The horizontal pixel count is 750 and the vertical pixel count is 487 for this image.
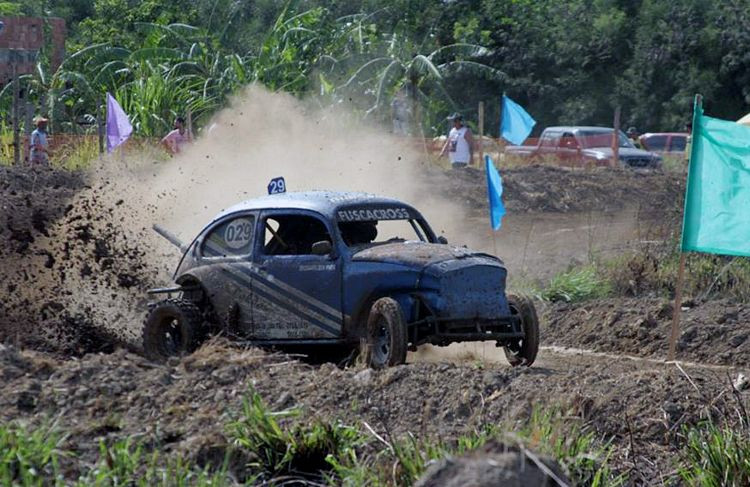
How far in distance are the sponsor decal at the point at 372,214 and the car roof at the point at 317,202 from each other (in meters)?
0.06

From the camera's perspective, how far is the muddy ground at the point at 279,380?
7375mm

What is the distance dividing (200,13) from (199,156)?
89.5ft

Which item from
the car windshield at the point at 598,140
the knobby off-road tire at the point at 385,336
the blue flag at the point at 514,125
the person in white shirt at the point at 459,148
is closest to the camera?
the knobby off-road tire at the point at 385,336

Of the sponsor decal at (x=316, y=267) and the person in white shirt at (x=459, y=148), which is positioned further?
the person in white shirt at (x=459, y=148)

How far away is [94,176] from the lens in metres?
22.7

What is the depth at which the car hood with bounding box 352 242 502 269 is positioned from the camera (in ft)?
35.8

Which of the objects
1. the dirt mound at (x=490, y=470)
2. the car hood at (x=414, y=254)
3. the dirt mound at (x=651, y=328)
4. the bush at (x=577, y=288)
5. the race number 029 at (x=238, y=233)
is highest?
the race number 029 at (x=238, y=233)

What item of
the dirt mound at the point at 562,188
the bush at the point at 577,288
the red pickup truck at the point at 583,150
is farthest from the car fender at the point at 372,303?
the red pickup truck at the point at 583,150

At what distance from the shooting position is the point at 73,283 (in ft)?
45.5

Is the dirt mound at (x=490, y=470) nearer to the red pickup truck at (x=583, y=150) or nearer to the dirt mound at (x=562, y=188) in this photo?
the dirt mound at (x=562, y=188)

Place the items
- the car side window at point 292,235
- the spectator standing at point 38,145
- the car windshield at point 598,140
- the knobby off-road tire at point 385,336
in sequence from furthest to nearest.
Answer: the car windshield at point 598,140 < the spectator standing at point 38,145 < the car side window at point 292,235 < the knobby off-road tire at point 385,336

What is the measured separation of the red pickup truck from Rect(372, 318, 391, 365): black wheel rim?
24540mm

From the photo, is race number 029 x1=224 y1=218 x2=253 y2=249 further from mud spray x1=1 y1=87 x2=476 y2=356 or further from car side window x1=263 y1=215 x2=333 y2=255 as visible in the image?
mud spray x1=1 y1=87 x2=476 y2=356

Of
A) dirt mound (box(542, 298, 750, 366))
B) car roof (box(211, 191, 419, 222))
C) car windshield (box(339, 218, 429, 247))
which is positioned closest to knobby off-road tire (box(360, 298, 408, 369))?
car windshield (box(339, 218, 429, 247))
